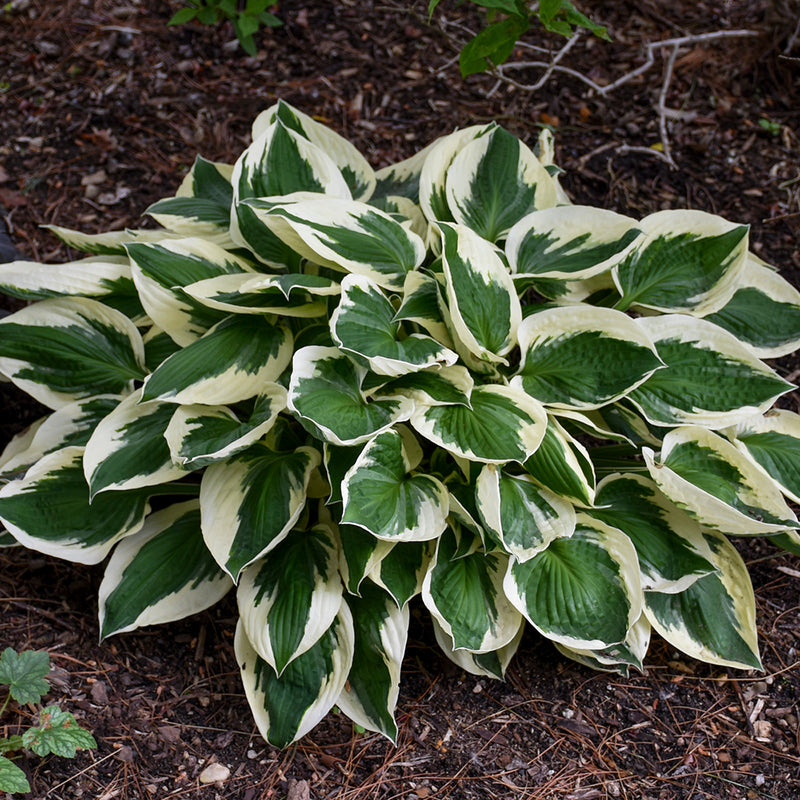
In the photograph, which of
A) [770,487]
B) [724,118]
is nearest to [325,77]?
[724,118]

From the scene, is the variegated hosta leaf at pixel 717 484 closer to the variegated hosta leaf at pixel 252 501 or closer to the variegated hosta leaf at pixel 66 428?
the variegated hosta leaf at pixel 252 501

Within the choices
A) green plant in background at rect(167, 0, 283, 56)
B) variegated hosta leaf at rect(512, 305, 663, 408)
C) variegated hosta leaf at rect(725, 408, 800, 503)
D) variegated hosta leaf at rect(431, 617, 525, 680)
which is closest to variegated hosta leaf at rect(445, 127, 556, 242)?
variegated hosta leaf at rect(512, 305, 663, 408)

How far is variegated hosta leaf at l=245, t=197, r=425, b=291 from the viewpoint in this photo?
5.77ft

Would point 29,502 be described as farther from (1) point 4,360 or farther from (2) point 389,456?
(2) point 389,456

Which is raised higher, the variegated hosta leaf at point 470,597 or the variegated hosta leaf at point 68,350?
the variegated hosta leaf at point 68,350

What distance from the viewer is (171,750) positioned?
1781 millimetres

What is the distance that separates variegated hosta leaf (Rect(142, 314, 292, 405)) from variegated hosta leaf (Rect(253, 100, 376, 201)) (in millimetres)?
529

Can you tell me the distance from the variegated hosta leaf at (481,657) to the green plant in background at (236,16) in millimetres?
2053

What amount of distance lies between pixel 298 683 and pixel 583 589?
640 millimetres

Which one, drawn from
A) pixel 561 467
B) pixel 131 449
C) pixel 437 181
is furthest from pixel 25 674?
pixel 437 181

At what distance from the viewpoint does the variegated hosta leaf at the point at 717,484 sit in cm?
170

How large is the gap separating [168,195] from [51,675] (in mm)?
1637

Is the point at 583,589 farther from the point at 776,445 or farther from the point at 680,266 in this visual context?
the point at 680,266

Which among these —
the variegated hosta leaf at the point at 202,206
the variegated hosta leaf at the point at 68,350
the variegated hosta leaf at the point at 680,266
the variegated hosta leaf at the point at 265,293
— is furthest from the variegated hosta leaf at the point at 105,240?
the variegated hosta leaf at the point at 680,266
